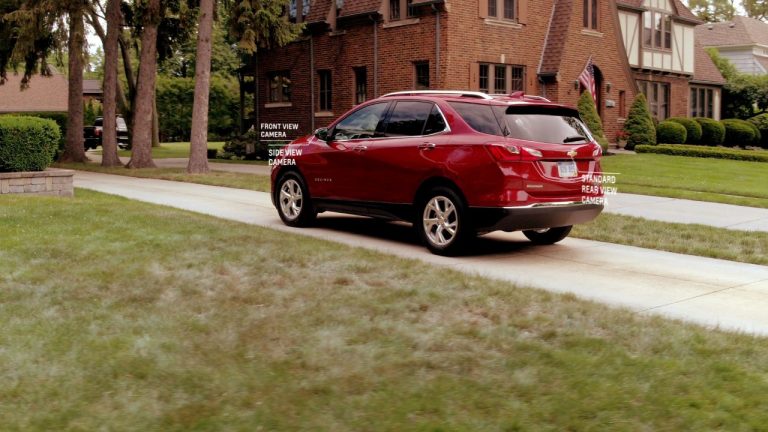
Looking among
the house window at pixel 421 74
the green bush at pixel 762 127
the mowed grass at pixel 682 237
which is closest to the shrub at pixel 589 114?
the house window at pixel 421 74

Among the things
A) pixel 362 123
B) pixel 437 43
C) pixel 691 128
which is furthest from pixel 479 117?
pixel 691 128

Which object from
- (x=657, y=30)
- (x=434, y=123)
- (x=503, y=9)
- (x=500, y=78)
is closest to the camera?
(x=434, y=123)

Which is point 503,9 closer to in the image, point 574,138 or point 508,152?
point 574,138

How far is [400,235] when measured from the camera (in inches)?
438

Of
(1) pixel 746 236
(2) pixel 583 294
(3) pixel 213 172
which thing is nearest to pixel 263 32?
(3) pixel 213 172

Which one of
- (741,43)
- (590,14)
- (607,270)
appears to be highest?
(741,43)

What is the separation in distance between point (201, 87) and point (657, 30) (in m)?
21.1

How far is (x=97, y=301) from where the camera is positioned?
6438mm

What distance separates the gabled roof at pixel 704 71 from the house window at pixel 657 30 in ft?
12.0

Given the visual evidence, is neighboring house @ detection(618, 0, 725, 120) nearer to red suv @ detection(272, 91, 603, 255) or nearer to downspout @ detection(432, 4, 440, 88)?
downspout @ detection(432, 4, 440, 88)

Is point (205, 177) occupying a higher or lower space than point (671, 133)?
lower

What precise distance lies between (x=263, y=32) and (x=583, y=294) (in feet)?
57.4

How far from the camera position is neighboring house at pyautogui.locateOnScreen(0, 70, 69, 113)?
67.8 meters

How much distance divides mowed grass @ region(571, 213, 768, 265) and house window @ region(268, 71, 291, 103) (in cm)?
2146
